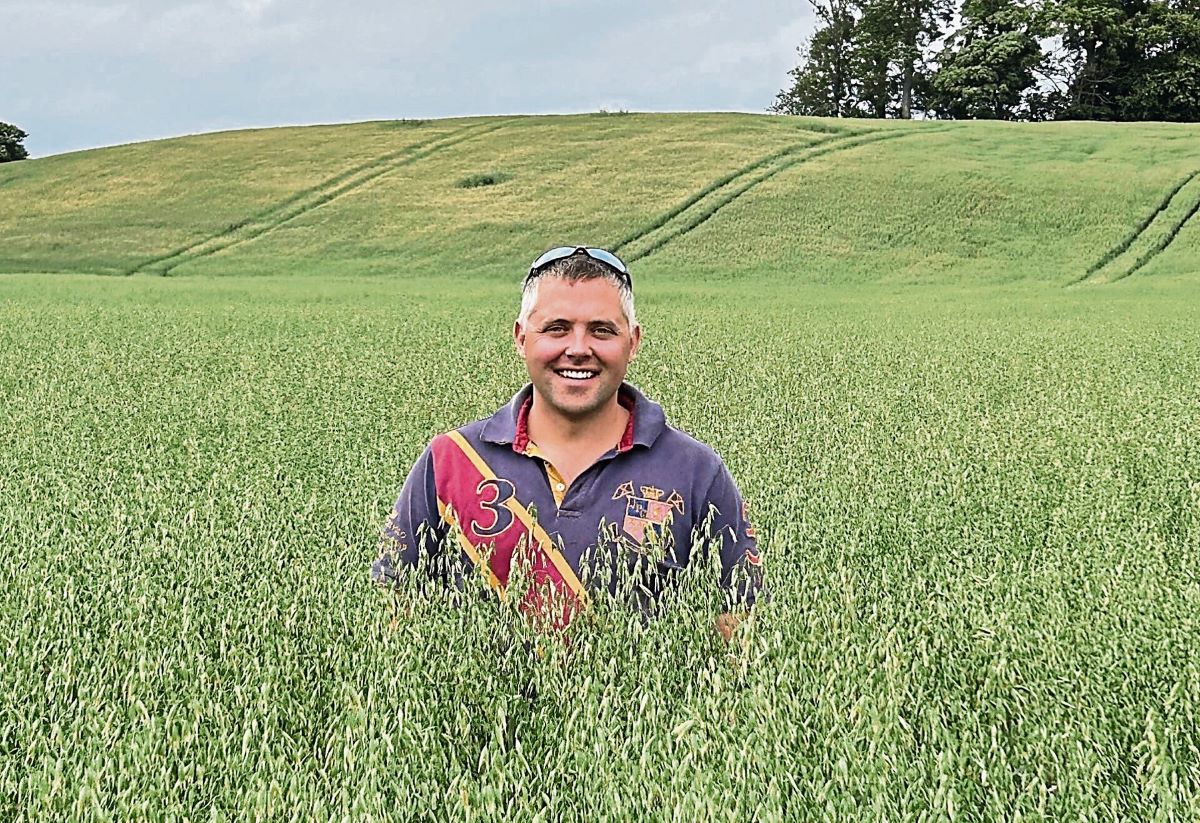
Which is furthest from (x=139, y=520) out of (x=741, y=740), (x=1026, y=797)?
(x=1026, y=797)

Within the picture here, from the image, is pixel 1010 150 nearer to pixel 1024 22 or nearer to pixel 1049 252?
pixel 1049 252

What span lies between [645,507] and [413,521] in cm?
68

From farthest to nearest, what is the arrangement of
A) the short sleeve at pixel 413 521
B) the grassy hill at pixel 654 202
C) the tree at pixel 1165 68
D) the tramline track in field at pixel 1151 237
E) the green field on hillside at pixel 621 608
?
→ the tree at pixel 1165 68 < the grassy hill at pixel 654 202 < the tramline track in field at pixel 1151 237 < the short sleeve at pixel 413 521 < the green field on hillside at pixel 621 608

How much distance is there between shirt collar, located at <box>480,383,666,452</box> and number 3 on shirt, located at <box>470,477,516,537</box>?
0.37 ft

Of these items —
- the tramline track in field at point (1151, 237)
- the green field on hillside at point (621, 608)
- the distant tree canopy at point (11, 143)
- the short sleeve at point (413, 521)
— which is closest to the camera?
the green field on hillside at point (621, 608)

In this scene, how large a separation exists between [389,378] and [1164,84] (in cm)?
6429

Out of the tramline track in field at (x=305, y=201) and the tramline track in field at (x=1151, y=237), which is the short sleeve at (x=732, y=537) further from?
the tramline track in field at (x=305, y=201)

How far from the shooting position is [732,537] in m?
3.23

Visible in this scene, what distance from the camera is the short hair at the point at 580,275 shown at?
9.88 ft

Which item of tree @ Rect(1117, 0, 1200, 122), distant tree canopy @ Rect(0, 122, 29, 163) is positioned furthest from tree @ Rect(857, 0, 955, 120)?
distant tree canopy @ Rect(0, 122, 29, 163)

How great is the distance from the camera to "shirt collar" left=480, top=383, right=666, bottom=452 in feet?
10.4

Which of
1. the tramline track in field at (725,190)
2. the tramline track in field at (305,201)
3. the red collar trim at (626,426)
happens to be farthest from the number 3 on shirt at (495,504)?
the tramline track in field at (305,201)

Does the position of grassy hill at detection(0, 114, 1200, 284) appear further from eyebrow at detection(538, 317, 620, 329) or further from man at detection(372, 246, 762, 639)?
eyebrow at detection(538, 317, 620, 329)

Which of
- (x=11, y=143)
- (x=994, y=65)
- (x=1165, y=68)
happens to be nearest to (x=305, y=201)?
(x=11, y=143)
